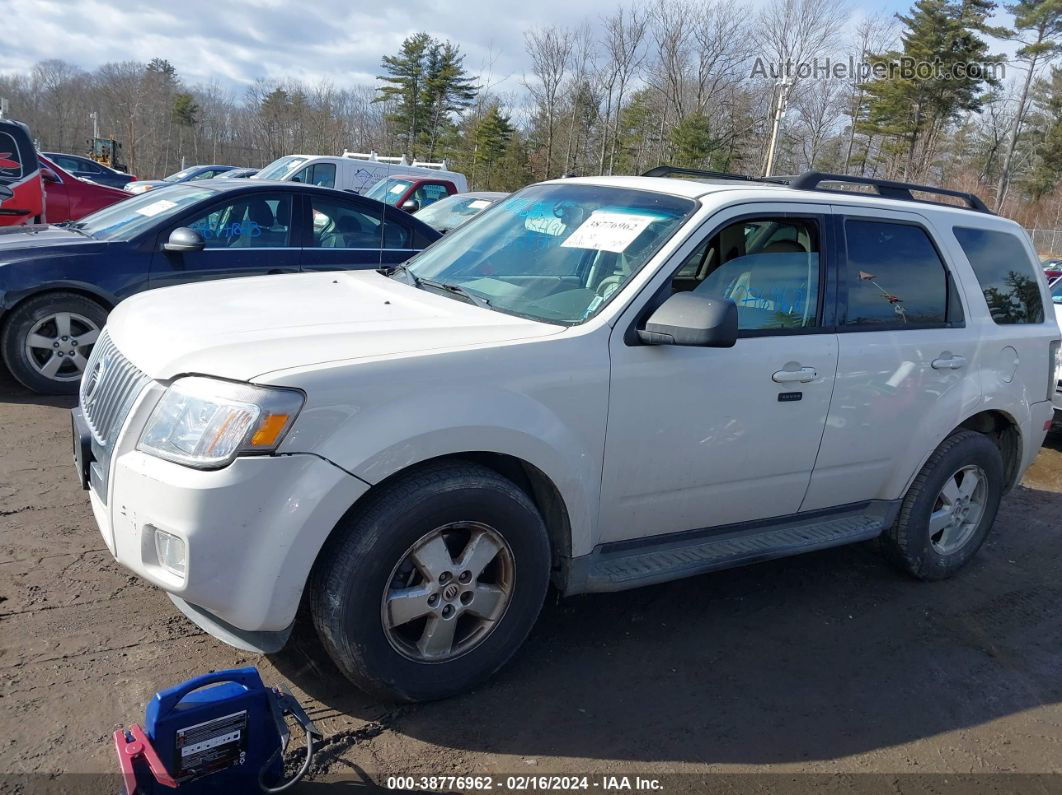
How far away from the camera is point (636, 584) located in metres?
3.40

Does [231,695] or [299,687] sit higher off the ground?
[231,695]

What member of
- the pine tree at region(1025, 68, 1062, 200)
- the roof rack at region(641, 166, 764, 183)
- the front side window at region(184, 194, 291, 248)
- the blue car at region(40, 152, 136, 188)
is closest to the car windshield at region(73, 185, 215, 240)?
the front side window at region(184, 194, 291, 248)

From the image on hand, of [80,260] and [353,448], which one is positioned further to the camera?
[80,260]

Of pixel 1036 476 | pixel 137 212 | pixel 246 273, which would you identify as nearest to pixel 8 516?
pixel 246 273

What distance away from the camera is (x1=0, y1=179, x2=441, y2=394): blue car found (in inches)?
247

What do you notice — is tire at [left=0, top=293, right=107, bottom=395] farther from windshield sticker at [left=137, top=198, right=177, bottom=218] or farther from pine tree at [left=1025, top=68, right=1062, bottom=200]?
pine tree at [left=1025, top=68, right=1062, bottom=200]

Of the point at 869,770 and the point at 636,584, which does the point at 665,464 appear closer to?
the point at 636,584

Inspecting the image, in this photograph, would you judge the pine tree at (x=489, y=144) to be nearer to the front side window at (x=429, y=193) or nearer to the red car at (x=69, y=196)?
the front side window at (x=429, y=193)

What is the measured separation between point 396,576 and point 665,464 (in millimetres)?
1157

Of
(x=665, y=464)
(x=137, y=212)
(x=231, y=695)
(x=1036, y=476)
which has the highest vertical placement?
(x=137, y=212)

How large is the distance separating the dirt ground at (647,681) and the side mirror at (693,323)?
4.42 ft

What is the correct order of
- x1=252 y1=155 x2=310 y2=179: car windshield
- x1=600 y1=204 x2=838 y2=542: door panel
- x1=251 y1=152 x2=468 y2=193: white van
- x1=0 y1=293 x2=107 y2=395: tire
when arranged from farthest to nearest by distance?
x1=252 y1=155 x2=310 y2=179: car windshield < x1=251 y1=152 x2=468 y2=193: white van < x1=0 y1=293 x2=107 y2=395: tire < x1=600 y1=204 x2=838 y2=542: door panel

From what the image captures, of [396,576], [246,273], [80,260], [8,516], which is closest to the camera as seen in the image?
[396,576]

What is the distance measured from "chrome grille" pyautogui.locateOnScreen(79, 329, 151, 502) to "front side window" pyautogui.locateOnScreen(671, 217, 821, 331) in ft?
7.19
